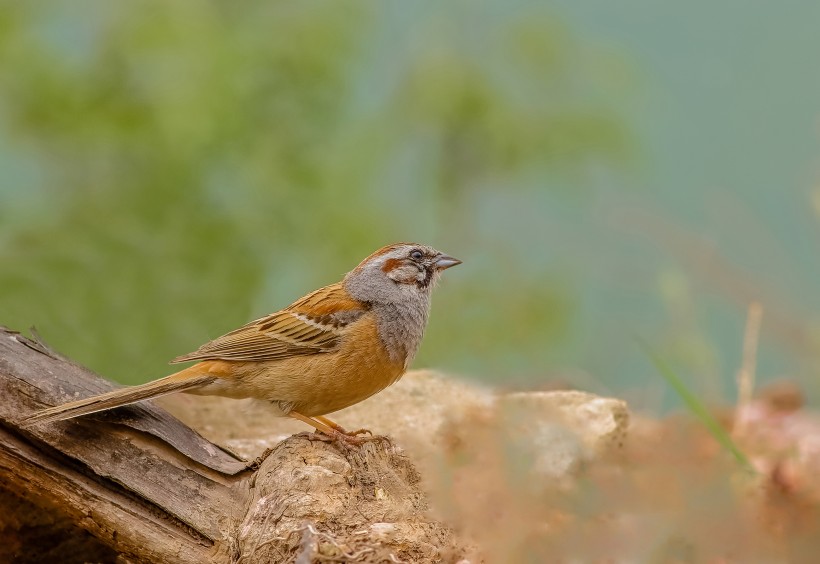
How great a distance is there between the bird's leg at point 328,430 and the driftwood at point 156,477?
6cm

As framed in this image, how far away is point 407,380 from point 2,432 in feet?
10.00

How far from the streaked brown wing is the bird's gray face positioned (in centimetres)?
16

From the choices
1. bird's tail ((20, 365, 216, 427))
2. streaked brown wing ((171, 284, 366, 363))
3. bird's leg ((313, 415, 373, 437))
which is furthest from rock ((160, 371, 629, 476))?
bird's tail ((20, 365, 216, 427))

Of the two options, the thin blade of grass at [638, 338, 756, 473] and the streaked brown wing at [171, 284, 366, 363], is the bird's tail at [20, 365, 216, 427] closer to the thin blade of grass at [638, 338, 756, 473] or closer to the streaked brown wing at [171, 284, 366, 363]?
the streaked brown wing at [171, 284, 366, 363]

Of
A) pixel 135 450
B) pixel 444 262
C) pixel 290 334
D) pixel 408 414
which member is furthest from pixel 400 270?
pixel 135 450

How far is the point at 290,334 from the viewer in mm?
4973

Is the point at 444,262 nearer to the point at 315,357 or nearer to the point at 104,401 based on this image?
the point at 315,357

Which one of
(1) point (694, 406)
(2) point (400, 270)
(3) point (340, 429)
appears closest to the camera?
(1) point (694, 406)

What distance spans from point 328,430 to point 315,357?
1.15ft

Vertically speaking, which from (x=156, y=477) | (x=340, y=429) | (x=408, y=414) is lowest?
(x=156, y=477)

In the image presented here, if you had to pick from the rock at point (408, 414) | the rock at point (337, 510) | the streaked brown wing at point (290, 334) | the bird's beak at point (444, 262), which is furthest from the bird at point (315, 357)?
the rock at point (337, 510)

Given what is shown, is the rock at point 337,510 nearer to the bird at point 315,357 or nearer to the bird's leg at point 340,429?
the bird's leg at point 340,429

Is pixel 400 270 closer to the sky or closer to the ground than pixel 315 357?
closer to the sky

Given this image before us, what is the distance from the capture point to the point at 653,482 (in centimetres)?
249
